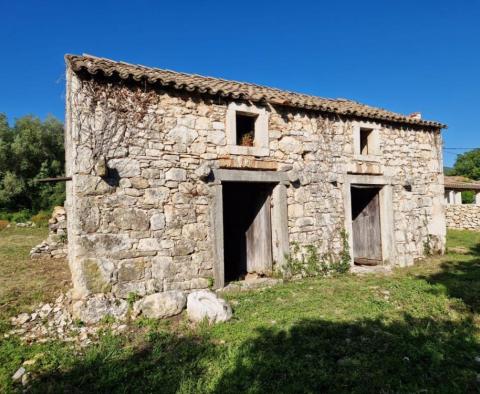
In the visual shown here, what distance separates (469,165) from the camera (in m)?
39.5

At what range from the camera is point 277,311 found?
5.12 meters

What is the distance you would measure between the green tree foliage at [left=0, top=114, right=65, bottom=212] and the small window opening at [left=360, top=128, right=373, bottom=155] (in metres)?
18.3

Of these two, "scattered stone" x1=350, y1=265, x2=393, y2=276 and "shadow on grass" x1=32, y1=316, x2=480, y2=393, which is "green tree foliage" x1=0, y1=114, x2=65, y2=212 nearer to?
"scattered stone" x1=350, y1=265, x2=393, y2=276

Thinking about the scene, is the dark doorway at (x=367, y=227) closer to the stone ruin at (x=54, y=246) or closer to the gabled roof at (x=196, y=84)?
the gabled roof at (x=196, y=84)

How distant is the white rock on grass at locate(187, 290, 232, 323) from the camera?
4812 mm

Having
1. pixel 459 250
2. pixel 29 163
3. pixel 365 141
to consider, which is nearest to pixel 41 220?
pixel 29 163

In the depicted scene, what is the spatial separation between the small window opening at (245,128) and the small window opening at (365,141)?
316 cm

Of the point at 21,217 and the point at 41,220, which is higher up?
the point at 21,217

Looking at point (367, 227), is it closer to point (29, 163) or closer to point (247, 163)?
point (247, 163)

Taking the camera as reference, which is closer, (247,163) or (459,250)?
(247,163)

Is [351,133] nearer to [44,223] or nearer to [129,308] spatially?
[129,308]

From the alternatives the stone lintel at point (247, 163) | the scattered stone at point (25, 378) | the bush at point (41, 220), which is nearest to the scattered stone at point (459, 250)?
the stone lintel at point (247, 163)

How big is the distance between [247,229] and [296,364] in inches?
183

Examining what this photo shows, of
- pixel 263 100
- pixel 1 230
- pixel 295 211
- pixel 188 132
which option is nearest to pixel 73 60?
pixel 188 132
